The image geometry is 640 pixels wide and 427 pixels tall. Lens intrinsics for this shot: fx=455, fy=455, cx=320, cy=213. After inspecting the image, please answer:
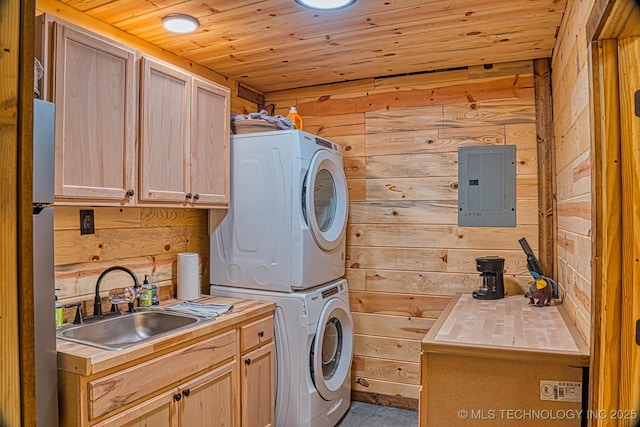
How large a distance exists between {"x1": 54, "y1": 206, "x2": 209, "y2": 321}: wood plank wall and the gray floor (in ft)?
4.21

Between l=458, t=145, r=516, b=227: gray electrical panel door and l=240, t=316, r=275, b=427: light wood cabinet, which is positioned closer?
l=240, t=316, r=275, b=427: light wood cabinet

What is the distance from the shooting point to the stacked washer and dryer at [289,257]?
102 inches

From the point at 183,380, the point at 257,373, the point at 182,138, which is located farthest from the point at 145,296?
the point at 182,138

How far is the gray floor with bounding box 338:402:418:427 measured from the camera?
2934mm

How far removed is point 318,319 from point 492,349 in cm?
119

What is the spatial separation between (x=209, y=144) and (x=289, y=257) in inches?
31.4

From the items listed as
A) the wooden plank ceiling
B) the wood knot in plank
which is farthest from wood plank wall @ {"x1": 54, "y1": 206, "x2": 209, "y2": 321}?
the wood knot in plank

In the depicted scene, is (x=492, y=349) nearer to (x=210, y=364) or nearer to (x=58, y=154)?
(x=210, y=364)

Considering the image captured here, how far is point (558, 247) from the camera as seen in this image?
2.67 metres

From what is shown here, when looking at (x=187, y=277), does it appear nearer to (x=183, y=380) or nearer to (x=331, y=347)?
(x=183, y=380)

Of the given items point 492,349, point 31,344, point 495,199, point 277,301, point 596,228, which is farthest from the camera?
point 495,199

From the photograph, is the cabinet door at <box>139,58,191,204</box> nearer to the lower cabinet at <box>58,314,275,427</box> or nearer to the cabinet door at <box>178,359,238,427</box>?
the lower cabinet at <box>58,314,275,427</box>

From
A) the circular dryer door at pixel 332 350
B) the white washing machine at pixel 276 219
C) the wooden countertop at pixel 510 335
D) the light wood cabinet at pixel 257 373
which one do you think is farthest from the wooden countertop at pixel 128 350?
the wooden countertop at pixel 510 335

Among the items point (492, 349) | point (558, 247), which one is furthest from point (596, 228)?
point (558, 247)
